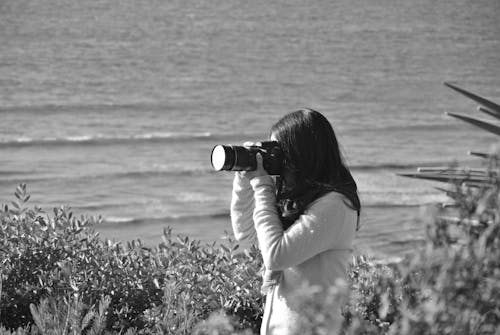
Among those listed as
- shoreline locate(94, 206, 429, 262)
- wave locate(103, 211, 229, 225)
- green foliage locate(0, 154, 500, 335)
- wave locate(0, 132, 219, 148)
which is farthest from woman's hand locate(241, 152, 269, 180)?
wave locate(0, 132, 219, 148)

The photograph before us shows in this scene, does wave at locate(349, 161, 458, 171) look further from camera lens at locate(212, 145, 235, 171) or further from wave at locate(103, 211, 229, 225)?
camera lens at locate(212, 145, 235, 171)

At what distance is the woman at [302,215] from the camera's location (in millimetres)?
3018

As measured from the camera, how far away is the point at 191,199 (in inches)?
525

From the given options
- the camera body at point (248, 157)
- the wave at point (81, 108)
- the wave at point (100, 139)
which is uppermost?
the camera body at point (248, 157)

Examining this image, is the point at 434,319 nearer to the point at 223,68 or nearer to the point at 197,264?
the point at 197,264

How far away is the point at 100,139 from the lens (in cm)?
1734

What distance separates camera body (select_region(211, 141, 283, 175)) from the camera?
305 cm

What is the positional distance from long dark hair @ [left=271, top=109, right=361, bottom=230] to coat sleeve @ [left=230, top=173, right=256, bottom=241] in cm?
15

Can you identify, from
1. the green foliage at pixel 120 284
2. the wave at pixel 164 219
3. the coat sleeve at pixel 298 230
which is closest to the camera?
the coat sleeve at pixel 298 230

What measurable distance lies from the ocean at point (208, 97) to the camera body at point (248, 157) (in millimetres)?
785

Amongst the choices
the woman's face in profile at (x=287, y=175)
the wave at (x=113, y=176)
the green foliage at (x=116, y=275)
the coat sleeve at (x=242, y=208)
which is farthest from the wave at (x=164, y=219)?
the woman's face in profile at (x=287, y=175)

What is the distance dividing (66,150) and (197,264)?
12418mm

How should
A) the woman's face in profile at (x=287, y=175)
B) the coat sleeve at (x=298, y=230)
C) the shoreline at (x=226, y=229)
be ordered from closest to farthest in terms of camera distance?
the coat sleeve at (x=298, y=230) → the woman's face in profile at (x=287, y=175) → the shoreline at (x=226, y=229)

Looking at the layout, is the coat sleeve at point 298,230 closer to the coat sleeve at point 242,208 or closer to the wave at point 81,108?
the coat sleeve at point 242,208
